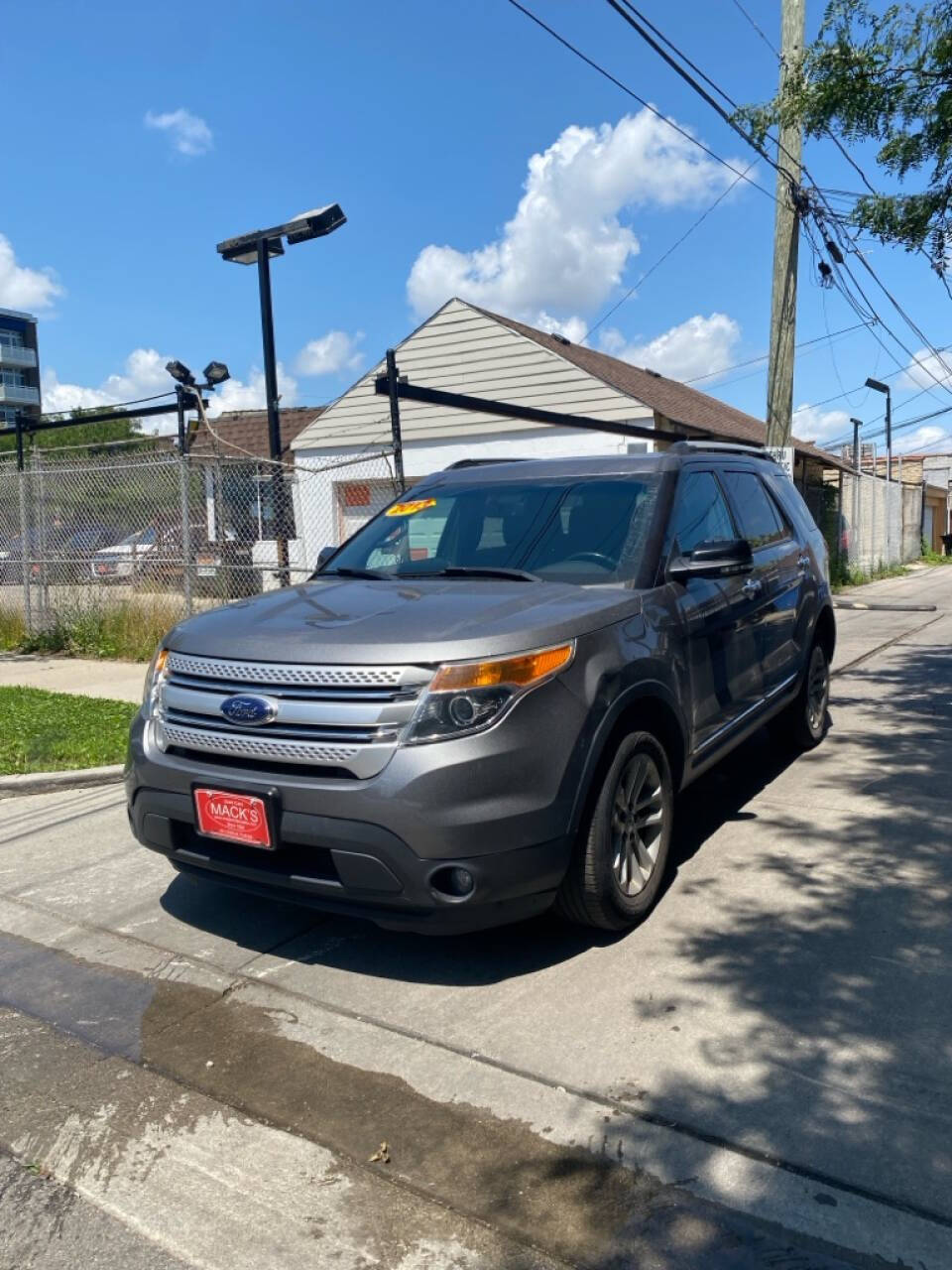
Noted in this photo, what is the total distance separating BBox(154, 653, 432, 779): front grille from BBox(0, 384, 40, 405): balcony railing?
279ft

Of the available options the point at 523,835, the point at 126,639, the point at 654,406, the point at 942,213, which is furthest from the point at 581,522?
the point at 654,406

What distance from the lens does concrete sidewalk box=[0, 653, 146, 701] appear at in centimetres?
912

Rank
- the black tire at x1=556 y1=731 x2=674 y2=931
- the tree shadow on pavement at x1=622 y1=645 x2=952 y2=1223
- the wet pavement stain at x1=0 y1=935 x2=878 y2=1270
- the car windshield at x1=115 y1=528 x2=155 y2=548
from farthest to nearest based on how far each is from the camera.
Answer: the car windshield at x1=115 y1=528 x2=155 y2=548
the black tire at x1=556 y1=731 x2=674 y2=931
the tree shadow on pavement at x1=622 y1=645 x2=952 y2=1223
the wet pavement stain at x1=0 y1=935 x2=878 y2=1270

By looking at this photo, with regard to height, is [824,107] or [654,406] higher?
[824,107]

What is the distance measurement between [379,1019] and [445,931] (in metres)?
0.38

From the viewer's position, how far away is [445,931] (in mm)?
3293

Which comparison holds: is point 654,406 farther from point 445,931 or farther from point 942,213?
point 445,931

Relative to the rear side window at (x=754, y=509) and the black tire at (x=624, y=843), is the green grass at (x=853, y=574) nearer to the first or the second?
the rear side window at (x=754, y=509)

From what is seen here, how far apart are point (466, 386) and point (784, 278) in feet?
20.7

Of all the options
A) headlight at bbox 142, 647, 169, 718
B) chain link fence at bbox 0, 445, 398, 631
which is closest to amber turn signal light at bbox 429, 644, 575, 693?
headlight at bbox 142, 647, 169, 718

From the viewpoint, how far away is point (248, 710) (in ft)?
11.2

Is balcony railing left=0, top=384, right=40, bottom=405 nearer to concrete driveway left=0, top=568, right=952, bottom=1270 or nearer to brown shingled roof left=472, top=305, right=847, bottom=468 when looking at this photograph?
brown shingled roof left=472, top=305, right=847, bottom=468

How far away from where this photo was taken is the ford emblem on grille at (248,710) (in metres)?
3.37

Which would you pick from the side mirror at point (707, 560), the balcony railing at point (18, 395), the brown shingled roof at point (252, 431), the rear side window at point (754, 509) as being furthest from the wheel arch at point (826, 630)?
the balcony railing at point (18, 395)
